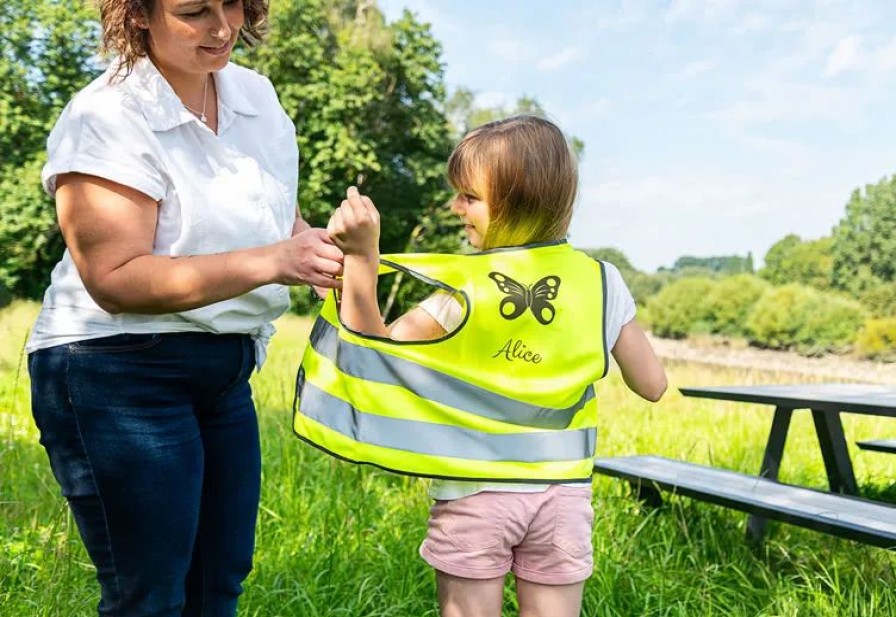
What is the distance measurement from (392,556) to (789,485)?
4.76ft

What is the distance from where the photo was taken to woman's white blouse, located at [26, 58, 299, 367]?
1.58m

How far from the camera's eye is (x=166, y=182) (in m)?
1.63

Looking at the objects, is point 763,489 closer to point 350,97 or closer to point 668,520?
point 668,520

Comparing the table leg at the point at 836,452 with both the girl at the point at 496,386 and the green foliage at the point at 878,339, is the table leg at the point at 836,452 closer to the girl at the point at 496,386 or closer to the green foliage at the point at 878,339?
the girl at the point at 496,386

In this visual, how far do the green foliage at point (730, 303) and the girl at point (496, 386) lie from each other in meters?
23.9

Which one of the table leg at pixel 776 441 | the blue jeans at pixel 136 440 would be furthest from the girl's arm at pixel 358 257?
the table leg at pixel 776 441

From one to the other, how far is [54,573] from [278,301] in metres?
1.28

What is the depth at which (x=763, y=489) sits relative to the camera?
3361 millimetres

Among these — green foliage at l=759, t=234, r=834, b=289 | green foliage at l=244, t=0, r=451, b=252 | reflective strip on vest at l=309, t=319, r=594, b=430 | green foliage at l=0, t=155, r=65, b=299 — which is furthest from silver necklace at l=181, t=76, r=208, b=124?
green foliage at l=759, t=234, r=834, b=289

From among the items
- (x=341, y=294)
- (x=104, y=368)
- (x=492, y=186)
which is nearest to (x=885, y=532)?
(x=492, y=186)

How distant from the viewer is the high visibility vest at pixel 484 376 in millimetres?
1764

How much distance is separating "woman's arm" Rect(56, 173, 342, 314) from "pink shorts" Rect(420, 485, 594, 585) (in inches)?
21.6

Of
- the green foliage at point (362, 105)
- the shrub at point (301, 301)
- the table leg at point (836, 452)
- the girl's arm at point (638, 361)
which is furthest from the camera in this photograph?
the green foliage at point (362, 105)

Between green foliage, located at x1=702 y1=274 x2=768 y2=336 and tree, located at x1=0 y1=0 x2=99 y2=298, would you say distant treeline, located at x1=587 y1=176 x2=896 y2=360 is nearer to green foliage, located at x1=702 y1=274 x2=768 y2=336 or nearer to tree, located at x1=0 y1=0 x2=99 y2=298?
green foliage, located at x1=702 y1=274 x2=768 y2=336
